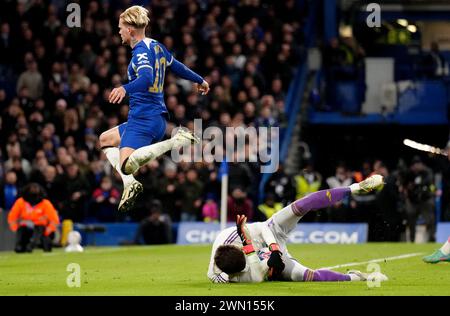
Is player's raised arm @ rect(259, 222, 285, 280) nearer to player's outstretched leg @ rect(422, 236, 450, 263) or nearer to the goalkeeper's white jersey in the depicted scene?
the goalkeeper's white jersey

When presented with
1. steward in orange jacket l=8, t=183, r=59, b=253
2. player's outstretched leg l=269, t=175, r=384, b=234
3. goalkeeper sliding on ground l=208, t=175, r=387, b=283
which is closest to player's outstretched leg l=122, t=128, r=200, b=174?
goalkeeper sliding on ground l=208, t=175, r=387, b=283

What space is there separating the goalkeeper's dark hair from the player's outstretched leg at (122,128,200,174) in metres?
2.00

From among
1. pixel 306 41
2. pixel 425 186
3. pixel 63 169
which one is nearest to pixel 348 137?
pixel 306 41

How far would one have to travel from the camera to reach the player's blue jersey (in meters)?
14.6

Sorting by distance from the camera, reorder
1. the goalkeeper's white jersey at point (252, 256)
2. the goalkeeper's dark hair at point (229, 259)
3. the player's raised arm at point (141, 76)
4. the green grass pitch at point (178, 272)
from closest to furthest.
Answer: the green grass pitch at point (178, 272), the goalkeeper's dark hair at point (229, 259), the goalkeeper's white jersey at point (252, 256), the player's raised arm at point (141, 76)

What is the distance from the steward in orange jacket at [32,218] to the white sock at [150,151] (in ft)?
29.4

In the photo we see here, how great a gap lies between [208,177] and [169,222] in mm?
1679

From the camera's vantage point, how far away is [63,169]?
1031 inches

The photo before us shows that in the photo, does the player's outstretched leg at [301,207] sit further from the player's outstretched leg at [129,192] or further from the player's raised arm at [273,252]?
the player's outstretched leg at [129,192]

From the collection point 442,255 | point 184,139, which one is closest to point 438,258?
point 442,255

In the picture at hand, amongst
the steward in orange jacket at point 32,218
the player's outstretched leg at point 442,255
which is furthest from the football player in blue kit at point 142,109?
the steward in orange jacket at point 32,218

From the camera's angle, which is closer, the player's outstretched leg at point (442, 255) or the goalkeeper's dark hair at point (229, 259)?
the goalkeeper's dark hair at point (229, 259)

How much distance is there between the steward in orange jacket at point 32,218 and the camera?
923 inches
